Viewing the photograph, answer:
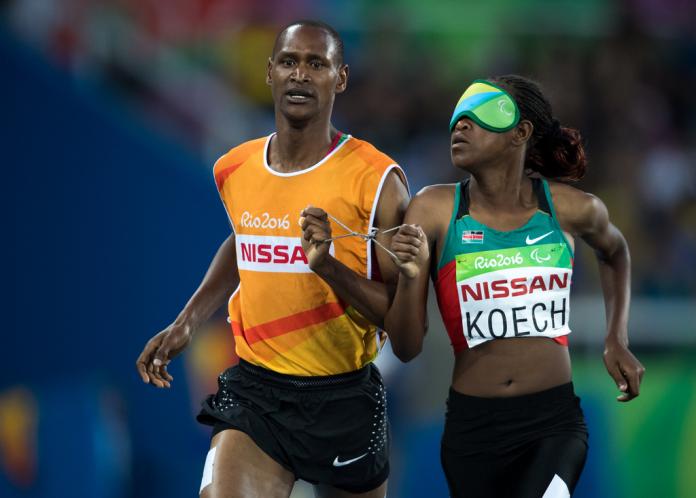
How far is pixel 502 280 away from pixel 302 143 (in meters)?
0.91

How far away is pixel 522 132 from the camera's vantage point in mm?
4266

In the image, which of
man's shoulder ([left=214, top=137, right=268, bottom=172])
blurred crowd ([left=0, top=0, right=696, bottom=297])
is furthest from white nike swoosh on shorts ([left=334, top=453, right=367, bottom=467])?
blurred crowd ([left=0, top=0, right=696, bottom=297])

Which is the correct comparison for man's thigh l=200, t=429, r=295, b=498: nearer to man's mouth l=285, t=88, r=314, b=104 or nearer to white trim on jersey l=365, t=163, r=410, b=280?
white trim on jersey l=365, t=163, r=410, b=280

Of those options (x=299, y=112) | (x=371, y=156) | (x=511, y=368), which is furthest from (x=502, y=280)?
(x=299, y=112)

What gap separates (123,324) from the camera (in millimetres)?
7523

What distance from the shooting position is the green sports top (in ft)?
13.4

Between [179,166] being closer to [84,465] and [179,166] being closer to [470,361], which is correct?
[84,465]

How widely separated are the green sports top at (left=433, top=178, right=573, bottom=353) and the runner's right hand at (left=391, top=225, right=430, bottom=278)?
398 millimetres

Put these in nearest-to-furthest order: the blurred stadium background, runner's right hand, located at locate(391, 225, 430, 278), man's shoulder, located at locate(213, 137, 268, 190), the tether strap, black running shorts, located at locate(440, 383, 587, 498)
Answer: runner's right hand, located at locate(391, 225, 430, 278), the tether strap, black running shorts, located at locate(440, 383, 587, 498), man's shoulder, located at locate(213, 137, 268, 190), the blurred stadium background

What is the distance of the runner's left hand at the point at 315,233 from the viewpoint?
12.3 feet

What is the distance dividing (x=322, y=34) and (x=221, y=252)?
1049mm

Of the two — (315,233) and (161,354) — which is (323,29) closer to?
(315,233)

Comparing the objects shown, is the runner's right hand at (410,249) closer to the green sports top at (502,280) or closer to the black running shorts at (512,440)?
the green sports top at (502,280)

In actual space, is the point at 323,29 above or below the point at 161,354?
above
